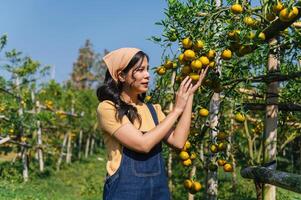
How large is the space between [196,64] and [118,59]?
40 centimetres

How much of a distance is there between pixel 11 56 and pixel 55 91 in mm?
4952

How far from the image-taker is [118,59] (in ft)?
7.65

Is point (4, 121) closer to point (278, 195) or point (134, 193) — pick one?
point (278, 195)

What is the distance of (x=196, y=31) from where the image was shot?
8.09 feet

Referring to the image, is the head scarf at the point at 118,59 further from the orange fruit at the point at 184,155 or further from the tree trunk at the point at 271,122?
the tree trunk at the point at 271,122

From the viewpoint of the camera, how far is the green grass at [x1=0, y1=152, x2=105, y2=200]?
9741 mm

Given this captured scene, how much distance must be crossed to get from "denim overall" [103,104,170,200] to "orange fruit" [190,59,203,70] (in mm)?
461

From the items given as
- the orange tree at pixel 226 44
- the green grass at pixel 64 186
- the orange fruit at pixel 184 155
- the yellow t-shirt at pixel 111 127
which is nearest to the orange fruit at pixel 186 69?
the orange tree at pixel 226 44

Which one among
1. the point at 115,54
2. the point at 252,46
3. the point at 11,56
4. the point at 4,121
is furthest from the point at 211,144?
the point at 11,56

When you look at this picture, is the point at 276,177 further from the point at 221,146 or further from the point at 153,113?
the point at 153,113

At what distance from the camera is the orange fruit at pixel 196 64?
2276 mm

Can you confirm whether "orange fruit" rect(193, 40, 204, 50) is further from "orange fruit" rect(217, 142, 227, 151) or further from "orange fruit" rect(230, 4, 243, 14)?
"orange fruit" rect(217, 142, 227, 151)

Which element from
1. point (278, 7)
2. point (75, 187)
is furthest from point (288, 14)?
point (75, 187)

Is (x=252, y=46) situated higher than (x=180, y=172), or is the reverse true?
(x=252, y=46)
